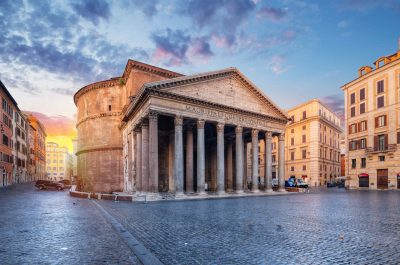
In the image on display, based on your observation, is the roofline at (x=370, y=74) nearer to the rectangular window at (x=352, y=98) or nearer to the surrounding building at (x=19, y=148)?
the rectangular window at (x=352, y=98)

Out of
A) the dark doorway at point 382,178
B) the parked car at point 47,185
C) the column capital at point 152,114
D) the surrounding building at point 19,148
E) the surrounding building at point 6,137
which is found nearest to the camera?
the column capital at point 152,114

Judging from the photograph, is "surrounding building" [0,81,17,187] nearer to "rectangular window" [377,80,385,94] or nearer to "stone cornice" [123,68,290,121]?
"stone cornice" [123,68,290,121]

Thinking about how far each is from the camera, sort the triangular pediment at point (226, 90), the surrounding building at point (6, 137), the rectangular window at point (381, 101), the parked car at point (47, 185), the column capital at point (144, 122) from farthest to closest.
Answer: the surrounding building at point (6, 137)
the parked car at point (47, 185)
the rectangular window at point (381, 101)
the column capital at point (144, 122)
the triangular pediment at point (226, 90)

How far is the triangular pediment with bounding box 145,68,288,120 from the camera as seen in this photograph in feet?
86.6

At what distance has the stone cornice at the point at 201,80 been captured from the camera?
24672mm

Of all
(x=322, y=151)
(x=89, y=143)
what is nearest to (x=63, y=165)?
(x=89, y=143)

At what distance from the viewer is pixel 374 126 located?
41.8 metres

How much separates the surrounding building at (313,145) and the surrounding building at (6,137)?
2153 inches

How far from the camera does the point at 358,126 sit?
1773 inches

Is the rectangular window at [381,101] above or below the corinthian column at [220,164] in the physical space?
above

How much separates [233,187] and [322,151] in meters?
29.7

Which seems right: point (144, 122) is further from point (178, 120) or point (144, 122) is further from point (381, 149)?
point (381, 149)

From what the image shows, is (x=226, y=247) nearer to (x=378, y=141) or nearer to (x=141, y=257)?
(x=141, y=257)

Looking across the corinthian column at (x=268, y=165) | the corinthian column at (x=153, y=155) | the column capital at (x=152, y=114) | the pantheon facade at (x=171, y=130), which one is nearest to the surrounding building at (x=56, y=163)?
the pantheon facade at (x=171, y=130)
